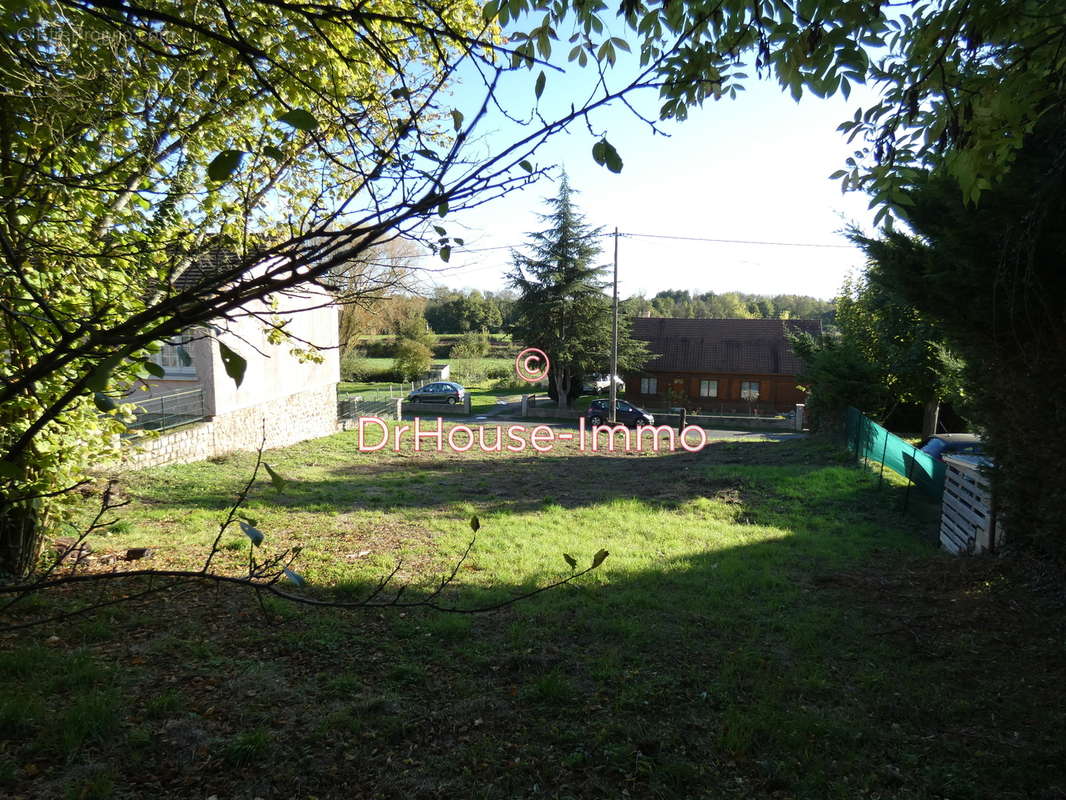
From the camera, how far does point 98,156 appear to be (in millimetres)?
5074

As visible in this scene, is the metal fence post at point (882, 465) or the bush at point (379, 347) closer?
the metal fence post at point (882, 465)

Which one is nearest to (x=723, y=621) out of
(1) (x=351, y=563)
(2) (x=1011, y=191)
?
(1) (x=351, y=563)

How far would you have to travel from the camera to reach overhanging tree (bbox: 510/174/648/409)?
31.7 meters

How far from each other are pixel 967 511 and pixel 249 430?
16079mm

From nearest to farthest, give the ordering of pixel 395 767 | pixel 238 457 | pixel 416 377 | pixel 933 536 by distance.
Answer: pixel 395 767
pixel 933 536
pixel 238 457
pixel 416 377

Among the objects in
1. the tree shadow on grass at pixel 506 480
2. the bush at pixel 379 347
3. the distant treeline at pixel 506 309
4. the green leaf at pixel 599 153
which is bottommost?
the tree shadow on grass at pixel 506 480

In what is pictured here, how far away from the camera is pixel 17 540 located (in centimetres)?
589

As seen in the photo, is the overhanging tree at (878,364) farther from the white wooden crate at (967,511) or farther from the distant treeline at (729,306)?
the distant treeline at (729,306)

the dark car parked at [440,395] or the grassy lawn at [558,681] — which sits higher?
the dark car parked at [440,395]

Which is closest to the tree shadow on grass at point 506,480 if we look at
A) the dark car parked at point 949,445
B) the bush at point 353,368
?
the dark car parked at point 949,445

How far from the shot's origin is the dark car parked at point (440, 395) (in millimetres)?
33438

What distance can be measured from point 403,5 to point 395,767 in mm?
5560

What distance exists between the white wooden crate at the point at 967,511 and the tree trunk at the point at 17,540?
10.3 meters

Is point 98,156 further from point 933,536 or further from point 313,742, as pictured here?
point 933,536
